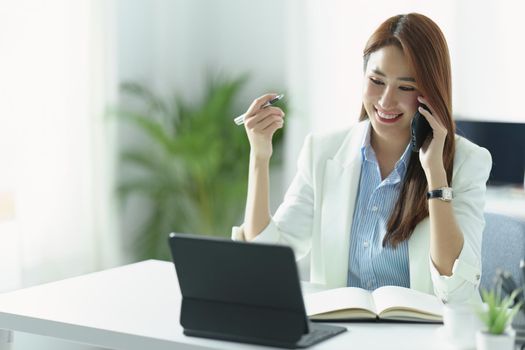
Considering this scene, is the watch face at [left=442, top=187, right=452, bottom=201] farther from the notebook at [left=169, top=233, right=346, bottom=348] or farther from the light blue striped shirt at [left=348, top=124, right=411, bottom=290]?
the notebook at [left=169, top=233, right=346, bottom=348]

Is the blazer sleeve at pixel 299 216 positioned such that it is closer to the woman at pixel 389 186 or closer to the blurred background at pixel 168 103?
the woman at pixel 389 186

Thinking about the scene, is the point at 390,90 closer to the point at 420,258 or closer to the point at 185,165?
the point at 420,258

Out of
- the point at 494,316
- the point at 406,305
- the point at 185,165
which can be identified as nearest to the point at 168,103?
the point at 185,165

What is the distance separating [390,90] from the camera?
2615mm

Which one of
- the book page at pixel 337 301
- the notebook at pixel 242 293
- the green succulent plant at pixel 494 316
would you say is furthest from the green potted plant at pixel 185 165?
the green succulent plant at pixel 494 316

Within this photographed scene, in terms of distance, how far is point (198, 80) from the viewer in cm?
596

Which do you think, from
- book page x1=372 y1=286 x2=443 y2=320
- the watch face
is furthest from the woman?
book page x1=372 y1=286 x2=443 y2=320

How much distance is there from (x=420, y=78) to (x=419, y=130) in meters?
0.14

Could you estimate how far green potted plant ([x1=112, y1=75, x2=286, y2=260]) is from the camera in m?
5.35

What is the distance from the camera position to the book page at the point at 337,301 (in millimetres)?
2129

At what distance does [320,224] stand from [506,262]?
1.78 feet

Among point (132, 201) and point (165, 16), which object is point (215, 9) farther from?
point (132, 201)

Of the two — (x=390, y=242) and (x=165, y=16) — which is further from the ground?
(x=165, y=16)

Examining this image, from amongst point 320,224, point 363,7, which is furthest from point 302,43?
point 320,224
